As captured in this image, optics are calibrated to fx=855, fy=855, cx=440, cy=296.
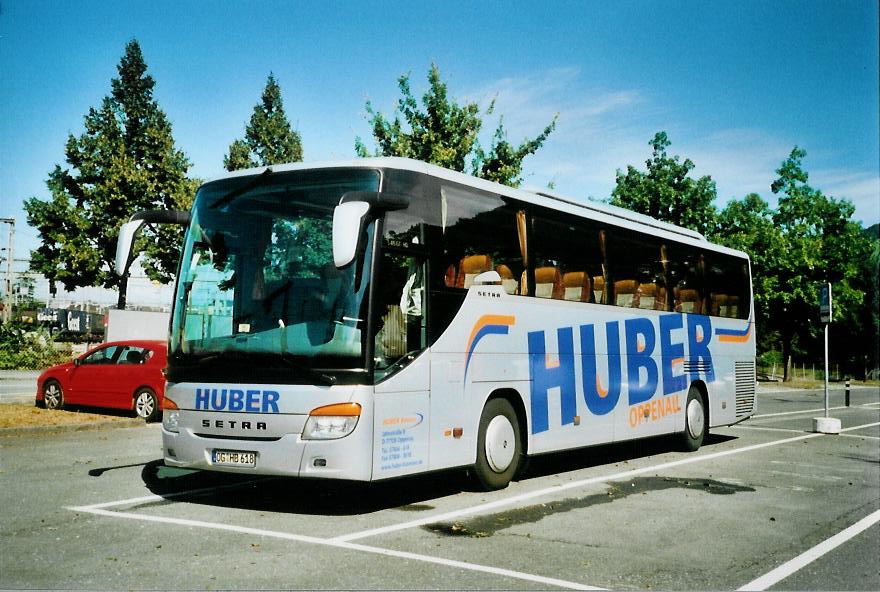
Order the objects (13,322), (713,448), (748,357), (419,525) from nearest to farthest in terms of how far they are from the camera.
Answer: (419,525) < (713,448) < (748,357) < (13,322)

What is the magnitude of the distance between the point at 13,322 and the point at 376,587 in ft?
124

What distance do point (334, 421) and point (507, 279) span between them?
11.1 ft

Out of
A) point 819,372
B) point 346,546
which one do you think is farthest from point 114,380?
point 819,372

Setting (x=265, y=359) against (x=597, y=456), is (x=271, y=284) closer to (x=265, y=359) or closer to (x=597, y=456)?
(x=265, y=359)

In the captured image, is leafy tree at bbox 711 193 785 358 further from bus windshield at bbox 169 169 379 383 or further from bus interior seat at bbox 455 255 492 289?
bus windshield at bbox 169 169 379 383

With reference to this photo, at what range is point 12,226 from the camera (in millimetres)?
49250

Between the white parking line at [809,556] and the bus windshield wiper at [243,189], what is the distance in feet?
19.7

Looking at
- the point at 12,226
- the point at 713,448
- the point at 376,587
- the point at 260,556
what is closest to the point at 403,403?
the point at 260,556

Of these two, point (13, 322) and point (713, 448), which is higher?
point (13, 322)

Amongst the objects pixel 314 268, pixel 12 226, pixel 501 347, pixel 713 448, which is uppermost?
pixel 12 226

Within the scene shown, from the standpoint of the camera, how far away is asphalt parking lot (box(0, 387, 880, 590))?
239 inches

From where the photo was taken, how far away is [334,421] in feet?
26.4

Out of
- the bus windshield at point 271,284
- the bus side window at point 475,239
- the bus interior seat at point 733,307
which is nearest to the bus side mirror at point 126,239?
the bus windshield at point 271,284

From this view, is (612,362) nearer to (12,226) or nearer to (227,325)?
(227,325)
